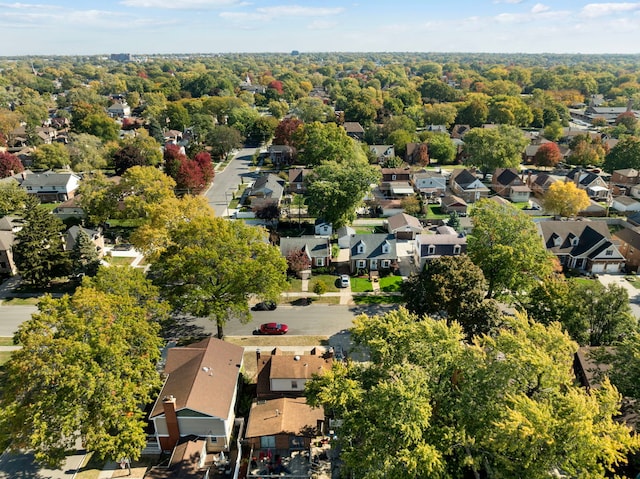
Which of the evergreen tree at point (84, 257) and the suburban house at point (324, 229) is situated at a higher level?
the evergreen tree at point (84, 257)

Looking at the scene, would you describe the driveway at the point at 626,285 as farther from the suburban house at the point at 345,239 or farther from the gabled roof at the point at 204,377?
the gabled roof at the point at 204,377

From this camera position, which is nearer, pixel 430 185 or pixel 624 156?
pixel 430 185

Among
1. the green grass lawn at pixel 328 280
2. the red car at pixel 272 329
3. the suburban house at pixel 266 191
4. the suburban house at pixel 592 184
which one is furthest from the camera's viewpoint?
the suburban house at pixel 592 184

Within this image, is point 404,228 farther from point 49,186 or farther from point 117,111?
point 117,111

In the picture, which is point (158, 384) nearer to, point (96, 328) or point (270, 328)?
point (96, 328)

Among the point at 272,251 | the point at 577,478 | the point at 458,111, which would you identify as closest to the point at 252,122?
the point at 458,111

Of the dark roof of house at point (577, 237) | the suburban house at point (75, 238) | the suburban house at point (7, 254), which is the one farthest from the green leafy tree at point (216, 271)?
the dark roof of house at point (577, 237)

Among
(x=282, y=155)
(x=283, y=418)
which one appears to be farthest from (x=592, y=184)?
(x=283, y=418)

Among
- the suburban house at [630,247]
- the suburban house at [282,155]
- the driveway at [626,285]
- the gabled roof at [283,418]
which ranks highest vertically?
the suburban house at [282,155]
